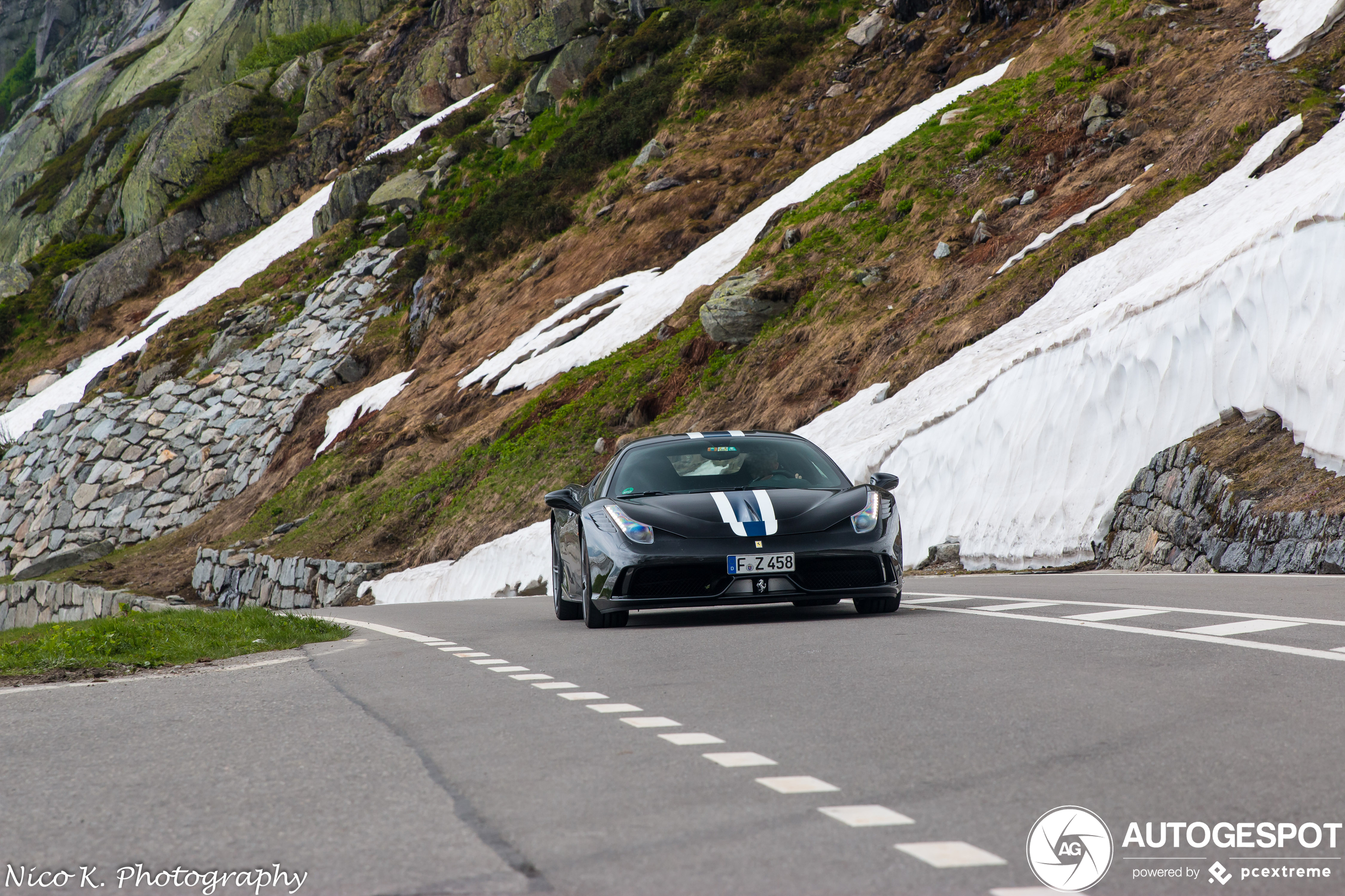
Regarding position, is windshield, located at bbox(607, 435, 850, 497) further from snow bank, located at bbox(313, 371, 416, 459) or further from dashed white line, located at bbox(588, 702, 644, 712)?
snow bank, located at bbox(313, 371, 416, 459)

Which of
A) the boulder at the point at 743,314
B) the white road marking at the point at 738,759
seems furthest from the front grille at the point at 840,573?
the boulder at the point at 743,314

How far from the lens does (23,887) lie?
3.37 m

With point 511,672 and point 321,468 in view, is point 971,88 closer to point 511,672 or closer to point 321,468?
point 321,468

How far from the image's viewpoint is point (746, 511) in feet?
31.0

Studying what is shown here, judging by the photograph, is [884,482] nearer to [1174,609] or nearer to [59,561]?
[1174,609]

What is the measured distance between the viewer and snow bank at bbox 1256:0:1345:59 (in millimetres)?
25797

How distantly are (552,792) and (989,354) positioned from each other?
18453 mm

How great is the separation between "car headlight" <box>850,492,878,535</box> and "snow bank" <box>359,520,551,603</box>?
45.4 feet

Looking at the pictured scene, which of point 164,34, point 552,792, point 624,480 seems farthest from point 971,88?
point 164,34

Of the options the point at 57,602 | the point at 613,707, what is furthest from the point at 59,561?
the point at 613,707

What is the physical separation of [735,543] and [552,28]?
167 ft

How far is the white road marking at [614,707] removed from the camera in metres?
5.84

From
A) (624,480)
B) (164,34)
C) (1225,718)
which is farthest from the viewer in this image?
(164,34)

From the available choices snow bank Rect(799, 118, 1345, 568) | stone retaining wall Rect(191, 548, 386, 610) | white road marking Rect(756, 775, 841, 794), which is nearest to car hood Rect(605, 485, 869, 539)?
white road marking Rect(756, 775, 841, 794)
